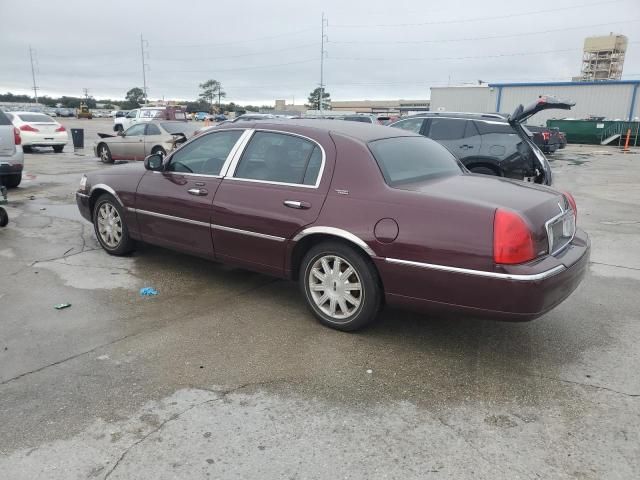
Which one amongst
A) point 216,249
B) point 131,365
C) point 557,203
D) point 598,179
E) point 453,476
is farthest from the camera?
point 598,179

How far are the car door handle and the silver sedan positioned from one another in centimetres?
1204

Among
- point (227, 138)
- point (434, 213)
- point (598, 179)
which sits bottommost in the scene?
point (598, 179)

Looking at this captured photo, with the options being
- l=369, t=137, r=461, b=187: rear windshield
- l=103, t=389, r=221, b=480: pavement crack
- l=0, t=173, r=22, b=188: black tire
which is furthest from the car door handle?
l=0, t=173, r=22, b=188: black tire

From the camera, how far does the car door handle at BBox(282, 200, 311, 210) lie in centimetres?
417

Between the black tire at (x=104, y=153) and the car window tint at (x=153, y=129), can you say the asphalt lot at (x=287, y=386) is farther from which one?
the black tire at (x=104, y=153)

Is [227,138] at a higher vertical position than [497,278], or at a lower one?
higher

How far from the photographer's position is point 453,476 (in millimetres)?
2545

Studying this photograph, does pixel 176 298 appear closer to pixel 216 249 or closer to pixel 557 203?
pixel 216 249

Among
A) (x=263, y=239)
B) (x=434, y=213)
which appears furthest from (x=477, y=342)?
(x=263, y=239)

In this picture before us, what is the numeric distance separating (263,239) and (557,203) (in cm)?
230

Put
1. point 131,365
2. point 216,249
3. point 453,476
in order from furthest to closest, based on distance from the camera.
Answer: point 216,249, point 131,365, point 453,476

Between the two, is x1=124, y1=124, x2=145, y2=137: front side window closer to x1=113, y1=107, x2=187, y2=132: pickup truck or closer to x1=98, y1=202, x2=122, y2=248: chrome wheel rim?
x1=113, y1=107, x2=187, y2=132: pickup truck

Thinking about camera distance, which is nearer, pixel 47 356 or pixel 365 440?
pixel 365 440

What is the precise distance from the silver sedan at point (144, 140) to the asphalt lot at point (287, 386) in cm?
1068
